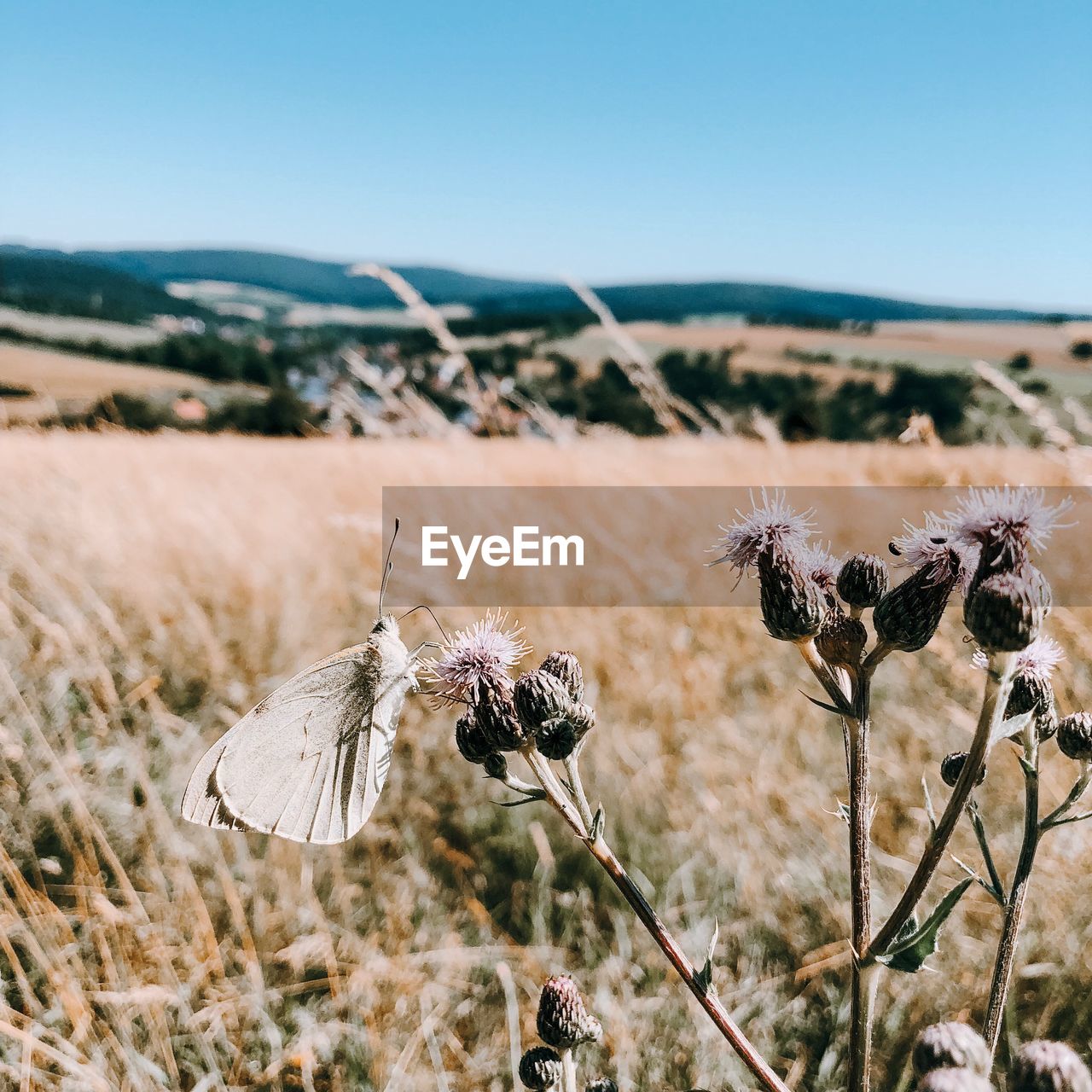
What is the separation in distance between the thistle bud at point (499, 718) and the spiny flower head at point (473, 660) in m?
0.03

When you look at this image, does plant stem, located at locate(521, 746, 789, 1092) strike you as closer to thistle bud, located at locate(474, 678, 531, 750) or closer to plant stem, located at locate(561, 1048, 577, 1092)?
thistle bud, located at locate(474, 678, 531, 750)

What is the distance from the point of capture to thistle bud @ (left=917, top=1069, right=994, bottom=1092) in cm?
70

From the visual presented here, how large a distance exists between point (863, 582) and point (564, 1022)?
0.78m

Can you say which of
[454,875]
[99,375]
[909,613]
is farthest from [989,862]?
[99,375]

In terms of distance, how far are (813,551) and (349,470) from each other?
8826 mm

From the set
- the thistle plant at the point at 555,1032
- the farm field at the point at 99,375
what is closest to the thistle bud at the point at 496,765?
the thistle plant at the point at 555,1032

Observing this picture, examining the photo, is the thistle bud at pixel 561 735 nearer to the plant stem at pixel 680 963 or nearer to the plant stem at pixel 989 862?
Answer: the plant stem at pixel 680 963

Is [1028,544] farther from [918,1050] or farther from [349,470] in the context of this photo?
[349,470]

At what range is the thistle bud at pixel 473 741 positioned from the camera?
1237 mm

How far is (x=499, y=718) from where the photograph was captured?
48.1 inches

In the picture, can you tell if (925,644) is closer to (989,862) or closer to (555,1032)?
(989,862)

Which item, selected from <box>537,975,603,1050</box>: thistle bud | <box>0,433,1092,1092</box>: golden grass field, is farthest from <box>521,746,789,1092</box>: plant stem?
<box>0,433,1092,1092</box>: golden grass field

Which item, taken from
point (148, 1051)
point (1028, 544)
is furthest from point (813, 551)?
point (148, 1051)

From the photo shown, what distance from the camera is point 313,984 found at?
2355mm
